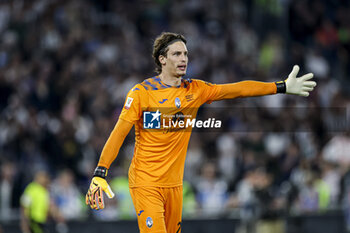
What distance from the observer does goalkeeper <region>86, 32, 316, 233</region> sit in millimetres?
6871

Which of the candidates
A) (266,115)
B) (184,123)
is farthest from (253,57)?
(184,123)

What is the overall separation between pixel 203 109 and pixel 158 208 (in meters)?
8.73

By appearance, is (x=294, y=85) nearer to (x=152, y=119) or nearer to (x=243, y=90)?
(x=243, y=90)

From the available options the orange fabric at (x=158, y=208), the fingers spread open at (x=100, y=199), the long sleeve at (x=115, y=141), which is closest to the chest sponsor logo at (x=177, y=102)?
the long sleeve at (x=115, y=141)

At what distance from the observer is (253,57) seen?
59.2 ft

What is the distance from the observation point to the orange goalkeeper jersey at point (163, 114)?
693 centimetres

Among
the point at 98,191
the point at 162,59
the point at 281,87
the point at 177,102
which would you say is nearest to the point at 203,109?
the point at 281,87

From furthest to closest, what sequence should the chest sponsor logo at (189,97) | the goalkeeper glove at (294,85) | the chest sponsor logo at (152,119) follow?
1. the goalkeeper glove at (294,85)
2. the chest sponsor logo at (189,97)
3. the chest sponsor logo at (152,119)

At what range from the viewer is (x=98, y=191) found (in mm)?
6719

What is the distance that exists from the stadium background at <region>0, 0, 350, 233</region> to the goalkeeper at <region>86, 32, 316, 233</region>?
20.7 feet

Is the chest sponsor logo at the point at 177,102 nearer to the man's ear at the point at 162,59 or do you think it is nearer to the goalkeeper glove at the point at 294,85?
the man's ear at the point at 162,59

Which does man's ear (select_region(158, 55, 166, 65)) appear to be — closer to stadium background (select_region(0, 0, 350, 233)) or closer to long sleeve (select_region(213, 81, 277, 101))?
long sleeve (select_region(213, 81, 277, 101))

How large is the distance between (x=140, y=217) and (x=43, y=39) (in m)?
10.1

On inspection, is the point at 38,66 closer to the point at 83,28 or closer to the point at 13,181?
the point at 83,28
